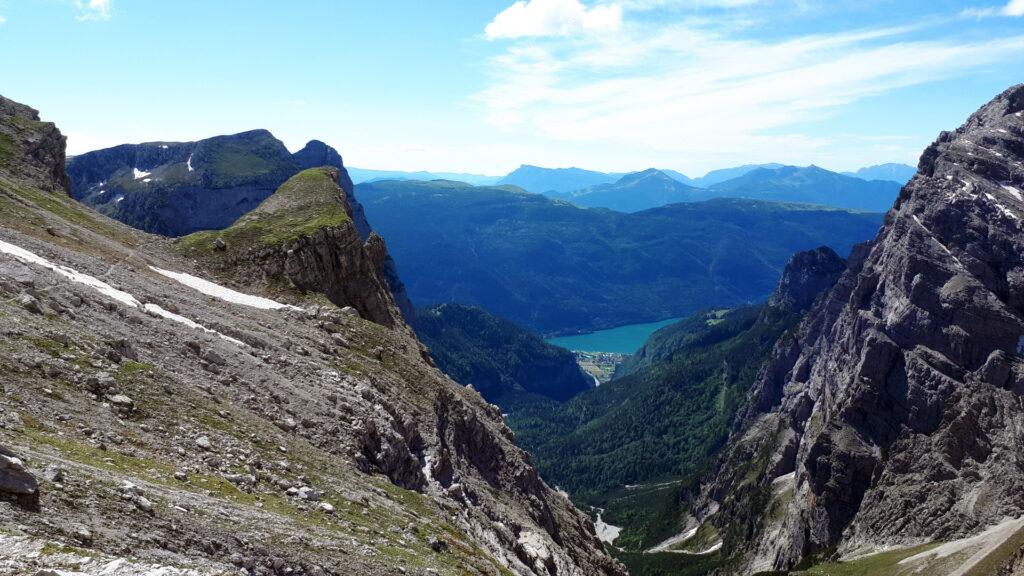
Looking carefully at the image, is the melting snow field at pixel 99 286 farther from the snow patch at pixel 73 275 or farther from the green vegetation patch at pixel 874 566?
the green vegetation patch at pixel 874 566

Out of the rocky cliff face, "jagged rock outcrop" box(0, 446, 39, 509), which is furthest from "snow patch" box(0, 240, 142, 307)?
the rocky cliff face

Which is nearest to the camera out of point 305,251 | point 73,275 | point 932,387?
point 73,275

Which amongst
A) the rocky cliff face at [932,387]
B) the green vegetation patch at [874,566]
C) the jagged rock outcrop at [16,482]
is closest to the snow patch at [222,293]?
the jagged rock outcrop at [16,482]

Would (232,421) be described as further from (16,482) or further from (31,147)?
(31,147)

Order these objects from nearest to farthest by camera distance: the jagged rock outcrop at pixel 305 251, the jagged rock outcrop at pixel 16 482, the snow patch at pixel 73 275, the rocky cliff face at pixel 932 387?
the jagged rock outcrop at pixel 16 482 < the snow patch at pixel 73 275 < the jagged rock outcrop at pixel 305 251 < the rocky cliff face at pixel 932 387

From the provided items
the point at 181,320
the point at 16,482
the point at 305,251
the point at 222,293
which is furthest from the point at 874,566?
the point at 16,482

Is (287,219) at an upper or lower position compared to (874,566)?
upper

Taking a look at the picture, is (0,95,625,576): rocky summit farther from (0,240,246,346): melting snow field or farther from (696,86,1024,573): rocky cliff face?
(696,86,1024,573): rocky cliff face
